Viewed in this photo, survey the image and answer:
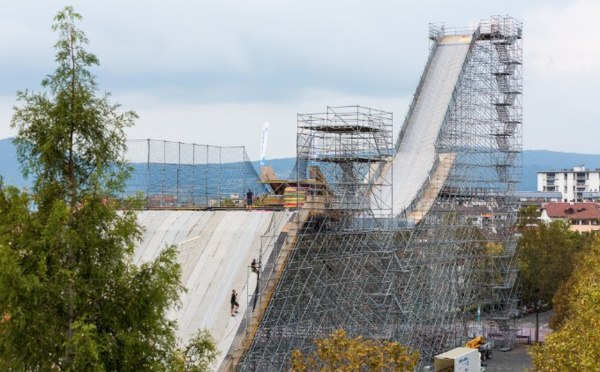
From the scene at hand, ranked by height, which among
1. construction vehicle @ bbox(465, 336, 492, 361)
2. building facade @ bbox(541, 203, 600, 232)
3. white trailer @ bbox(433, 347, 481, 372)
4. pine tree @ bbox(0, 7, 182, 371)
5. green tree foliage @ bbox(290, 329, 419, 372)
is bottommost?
construction vehicle @ bbox(465, 336, 492, 361)

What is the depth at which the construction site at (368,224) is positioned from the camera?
32.2 m

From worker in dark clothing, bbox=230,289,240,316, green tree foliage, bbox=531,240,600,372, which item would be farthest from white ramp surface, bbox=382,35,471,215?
green tree foliage, bbox=531,240,600,372

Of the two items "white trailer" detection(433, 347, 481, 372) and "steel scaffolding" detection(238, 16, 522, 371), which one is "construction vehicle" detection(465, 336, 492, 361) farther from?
"white trailer" detection(433, 347, 481, 372)

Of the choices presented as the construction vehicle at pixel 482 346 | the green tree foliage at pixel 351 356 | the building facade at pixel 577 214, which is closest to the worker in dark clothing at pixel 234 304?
the green tree foliage at pixel 351 356

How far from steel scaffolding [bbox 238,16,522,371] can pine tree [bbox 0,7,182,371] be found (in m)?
15.4

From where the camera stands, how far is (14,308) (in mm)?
13992

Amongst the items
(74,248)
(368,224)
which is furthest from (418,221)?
(74,248)

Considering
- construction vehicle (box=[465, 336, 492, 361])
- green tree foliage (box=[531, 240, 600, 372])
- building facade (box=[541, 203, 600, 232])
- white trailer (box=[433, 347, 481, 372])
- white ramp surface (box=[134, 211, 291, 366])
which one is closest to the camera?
green tree foliage (box=[531, 240, 600, 372])

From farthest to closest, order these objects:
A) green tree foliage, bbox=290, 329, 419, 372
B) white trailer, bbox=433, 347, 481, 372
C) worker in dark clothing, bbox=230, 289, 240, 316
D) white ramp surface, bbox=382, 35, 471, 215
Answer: white ramp surface, bbox=382, 35, 471, 215 → white trailer, bbox=433, 347, 481, 372 → worker in dark clothing, bbox=230, 289, 240, 316 → green tree foliage, bbox=290, 329, 419, 372

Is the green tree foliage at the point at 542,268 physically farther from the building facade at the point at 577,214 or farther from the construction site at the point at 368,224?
the building facade at the point at 577,214

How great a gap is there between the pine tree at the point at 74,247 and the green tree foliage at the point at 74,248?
0.02m

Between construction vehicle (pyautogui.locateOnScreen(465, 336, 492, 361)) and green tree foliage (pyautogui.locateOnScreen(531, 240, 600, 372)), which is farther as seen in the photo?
construction vehicle (pyautogui.locateOnScreen(465, 336, 492, 361))

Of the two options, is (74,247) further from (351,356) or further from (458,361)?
(458,361)

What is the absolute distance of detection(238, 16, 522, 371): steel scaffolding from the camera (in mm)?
34062
